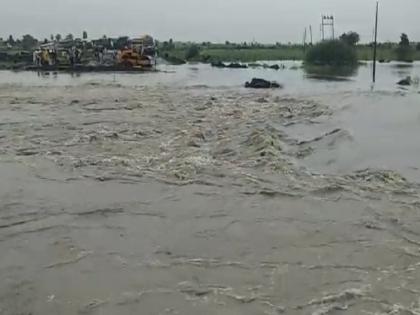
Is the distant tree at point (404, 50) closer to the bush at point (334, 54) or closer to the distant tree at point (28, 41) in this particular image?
the bush at point (334, 54)

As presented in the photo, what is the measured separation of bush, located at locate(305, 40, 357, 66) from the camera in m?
74.4

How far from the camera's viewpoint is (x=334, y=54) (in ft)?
244

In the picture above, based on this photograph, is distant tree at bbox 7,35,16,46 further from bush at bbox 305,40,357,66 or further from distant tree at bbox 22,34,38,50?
bush at bbox 305,40,357,66

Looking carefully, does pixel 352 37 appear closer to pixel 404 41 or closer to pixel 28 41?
pixel 404 41

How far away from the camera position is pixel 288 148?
15.6 m

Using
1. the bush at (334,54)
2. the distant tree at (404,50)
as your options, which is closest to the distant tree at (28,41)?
the bush at (334,54)

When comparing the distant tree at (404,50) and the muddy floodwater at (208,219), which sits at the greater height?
the distant tree at (404,50)

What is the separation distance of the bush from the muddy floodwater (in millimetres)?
56980

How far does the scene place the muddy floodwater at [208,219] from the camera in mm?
6375

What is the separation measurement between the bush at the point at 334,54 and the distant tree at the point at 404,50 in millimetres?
22807

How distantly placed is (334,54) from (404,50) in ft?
95.5

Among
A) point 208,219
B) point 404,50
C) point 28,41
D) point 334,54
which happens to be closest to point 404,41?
point 404,50

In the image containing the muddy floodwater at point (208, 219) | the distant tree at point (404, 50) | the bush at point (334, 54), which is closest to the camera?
the muddy floodwater at point (208, 219)

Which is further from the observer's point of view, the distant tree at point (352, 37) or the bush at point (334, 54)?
the distant tree at point (352, 37)
